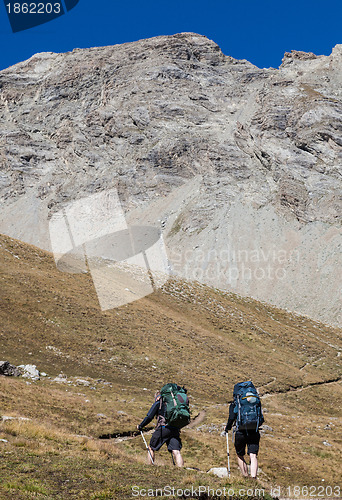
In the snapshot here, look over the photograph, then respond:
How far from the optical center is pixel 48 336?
35.6m

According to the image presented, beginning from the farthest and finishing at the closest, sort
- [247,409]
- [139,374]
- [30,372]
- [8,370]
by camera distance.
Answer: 1. [139,374]
2. [30,372]
3. [8,370]
4. [247,409]

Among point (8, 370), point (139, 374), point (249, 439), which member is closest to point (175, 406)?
point (249, 439)

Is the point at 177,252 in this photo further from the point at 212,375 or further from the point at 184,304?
the point at 212,375

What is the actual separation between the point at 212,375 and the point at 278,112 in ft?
537

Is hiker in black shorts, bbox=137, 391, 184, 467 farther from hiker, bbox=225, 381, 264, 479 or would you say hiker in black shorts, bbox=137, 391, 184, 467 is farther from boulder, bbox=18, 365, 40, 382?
boulder, bbox=18, 365, 40, 382

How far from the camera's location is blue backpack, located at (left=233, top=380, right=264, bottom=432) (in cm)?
1054

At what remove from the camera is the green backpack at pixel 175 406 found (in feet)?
34.6

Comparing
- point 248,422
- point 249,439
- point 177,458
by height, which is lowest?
point 177,458

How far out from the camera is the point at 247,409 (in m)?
10.6

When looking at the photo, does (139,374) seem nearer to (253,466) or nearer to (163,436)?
(163,436)

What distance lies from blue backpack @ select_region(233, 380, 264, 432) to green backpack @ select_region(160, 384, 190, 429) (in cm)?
145

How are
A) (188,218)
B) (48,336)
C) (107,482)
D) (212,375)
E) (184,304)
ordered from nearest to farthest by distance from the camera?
(107,482)
(48,336)
(212,375)
(184,304)
(188,218)

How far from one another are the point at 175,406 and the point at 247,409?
201 cm

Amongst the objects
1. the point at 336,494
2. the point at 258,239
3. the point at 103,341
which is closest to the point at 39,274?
the point at 103,341
